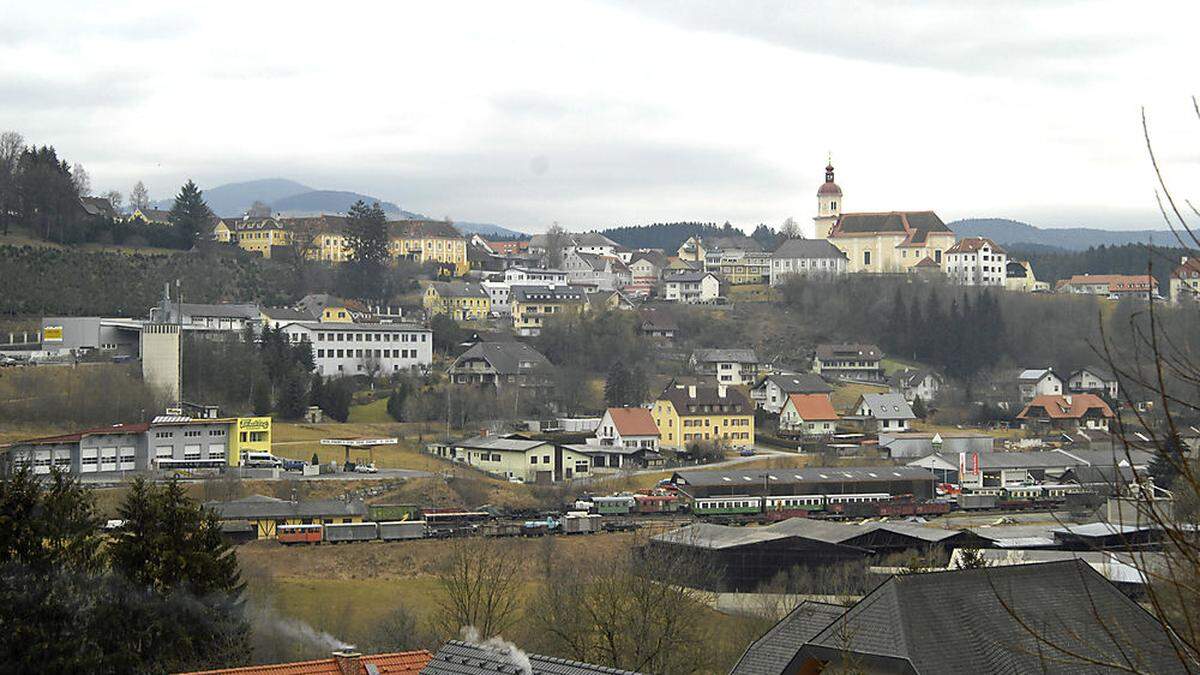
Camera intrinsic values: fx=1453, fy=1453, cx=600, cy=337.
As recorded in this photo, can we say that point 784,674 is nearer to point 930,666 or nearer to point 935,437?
point 930,666

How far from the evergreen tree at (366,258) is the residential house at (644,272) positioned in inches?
872

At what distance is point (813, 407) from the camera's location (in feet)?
223

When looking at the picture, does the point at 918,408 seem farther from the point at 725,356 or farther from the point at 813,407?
the point at 725,356

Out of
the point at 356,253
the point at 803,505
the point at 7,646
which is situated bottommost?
the point at 803,505

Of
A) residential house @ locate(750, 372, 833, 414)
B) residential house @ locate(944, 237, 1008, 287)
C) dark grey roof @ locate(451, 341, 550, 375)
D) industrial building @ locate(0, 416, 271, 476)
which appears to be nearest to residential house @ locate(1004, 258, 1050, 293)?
residential house @ locate(944, 237, 1008, 287)

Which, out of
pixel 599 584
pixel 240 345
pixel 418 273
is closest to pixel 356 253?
pixel 418 273

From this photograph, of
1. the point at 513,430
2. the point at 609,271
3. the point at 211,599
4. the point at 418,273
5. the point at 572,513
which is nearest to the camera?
the point at 211,599

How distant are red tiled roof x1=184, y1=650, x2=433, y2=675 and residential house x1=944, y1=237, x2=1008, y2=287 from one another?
92796 mm

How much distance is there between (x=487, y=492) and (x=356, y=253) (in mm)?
41171

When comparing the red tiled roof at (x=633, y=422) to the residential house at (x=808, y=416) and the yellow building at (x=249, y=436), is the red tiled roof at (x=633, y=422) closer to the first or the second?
the residential house at (x=808, y=416)

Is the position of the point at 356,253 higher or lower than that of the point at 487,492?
higher

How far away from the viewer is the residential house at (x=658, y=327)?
3351 inches

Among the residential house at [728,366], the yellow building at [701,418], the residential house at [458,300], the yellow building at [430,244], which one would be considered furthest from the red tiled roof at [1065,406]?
the yellow building at [430,244]

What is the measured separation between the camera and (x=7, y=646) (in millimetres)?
18562
